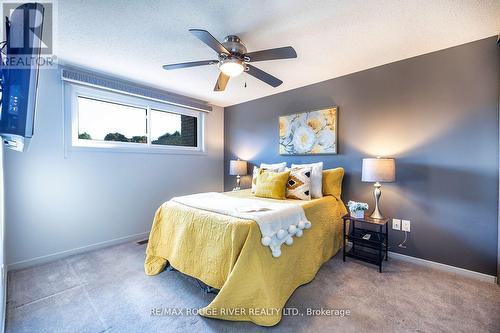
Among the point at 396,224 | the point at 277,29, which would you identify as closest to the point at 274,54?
the point at 277,29

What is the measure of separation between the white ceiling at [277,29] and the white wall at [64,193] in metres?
0.93

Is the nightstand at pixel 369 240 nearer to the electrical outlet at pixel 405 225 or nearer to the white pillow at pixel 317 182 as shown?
the electrical outlet at pixel 405 225

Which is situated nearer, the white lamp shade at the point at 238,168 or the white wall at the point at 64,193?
the white wall at the point at 64,193

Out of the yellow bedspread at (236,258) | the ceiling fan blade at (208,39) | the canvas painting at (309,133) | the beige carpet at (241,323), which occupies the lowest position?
the beige carpet at (241,323)

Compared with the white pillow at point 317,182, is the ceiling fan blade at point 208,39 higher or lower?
higher

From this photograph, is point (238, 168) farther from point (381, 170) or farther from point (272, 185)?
point (381, 170)

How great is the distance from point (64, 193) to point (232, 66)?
2487mm

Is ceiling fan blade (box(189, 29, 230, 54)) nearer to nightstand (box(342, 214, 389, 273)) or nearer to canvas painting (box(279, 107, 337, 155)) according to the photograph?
canvas painting (box(279, 107, 337, 155))

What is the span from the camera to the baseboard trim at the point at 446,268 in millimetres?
2032

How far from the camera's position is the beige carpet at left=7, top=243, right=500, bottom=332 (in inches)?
59.2

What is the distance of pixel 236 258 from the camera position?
1541 millimetres

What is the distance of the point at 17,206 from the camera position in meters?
2.30

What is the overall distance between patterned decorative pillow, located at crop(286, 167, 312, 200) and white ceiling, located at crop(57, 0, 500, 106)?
1313 mm

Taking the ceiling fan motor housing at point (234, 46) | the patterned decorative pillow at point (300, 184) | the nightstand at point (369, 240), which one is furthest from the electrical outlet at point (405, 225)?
the ceiling fan motor housing at point (234, 46)
